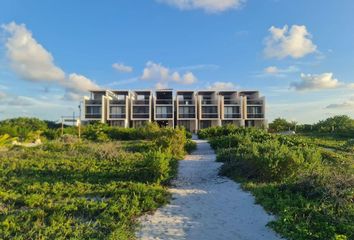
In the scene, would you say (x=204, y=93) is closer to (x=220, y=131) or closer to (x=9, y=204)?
(x=220, y=131)

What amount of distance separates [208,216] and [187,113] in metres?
51.3

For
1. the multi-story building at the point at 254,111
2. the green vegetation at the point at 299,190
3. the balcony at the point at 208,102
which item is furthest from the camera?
the multi-story building at the point at 254,111

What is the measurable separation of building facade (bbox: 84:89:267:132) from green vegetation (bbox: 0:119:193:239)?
128ft

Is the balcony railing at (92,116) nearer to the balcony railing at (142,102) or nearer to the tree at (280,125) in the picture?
the balcony railing at (142,102)

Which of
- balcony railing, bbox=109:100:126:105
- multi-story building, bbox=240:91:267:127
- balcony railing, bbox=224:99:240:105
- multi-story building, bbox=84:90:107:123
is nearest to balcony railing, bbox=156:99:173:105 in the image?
balcony railing, bbox=109:100:126:105

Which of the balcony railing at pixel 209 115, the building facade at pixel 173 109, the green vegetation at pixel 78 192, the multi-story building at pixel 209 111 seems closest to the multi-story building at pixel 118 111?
the building facade at pixel 173 109

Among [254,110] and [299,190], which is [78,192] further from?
[254,110]

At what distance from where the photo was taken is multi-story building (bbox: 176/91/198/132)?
198 feet

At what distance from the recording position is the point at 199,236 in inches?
310

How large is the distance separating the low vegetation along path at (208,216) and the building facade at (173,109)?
46.4 metres

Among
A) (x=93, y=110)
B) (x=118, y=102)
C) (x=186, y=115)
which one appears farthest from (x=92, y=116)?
(x=186, y=115)

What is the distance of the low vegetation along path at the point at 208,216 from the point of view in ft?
26.3

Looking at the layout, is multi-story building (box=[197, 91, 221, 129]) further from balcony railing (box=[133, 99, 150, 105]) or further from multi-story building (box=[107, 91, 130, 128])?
multi-story building (box=[107, 91, 130, 128])

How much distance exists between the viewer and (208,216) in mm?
9312
